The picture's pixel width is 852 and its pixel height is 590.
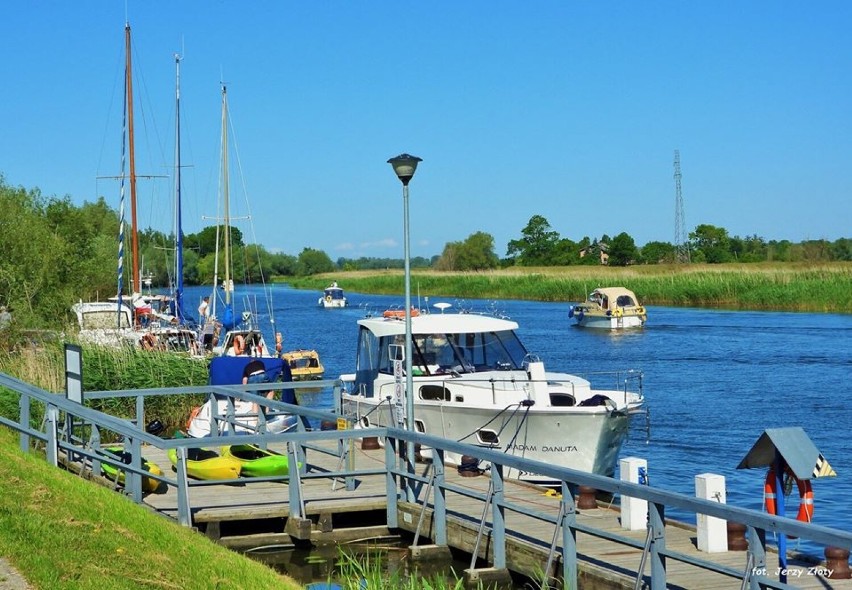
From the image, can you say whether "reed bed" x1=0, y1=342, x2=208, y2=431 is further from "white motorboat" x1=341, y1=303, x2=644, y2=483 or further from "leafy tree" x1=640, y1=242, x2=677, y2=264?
"leafy tree" x1=640, y1=242, x2=677, y2=264

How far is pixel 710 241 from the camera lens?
162 m

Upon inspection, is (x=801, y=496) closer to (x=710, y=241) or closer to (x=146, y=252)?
(x=146, y=252)

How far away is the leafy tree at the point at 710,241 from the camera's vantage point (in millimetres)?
158750

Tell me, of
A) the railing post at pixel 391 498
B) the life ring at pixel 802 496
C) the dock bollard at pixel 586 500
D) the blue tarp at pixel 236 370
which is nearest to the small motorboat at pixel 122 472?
the railing post at pixel 391 498

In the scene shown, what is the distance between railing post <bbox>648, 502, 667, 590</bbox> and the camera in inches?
385

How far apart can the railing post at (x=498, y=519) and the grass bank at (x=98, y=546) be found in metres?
2.55

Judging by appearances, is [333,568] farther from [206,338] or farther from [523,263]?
[523,263]

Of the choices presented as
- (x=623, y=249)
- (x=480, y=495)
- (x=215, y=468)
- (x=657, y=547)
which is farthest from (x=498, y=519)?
(x=623, y=249)

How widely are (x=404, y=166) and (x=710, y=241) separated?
150335 mm

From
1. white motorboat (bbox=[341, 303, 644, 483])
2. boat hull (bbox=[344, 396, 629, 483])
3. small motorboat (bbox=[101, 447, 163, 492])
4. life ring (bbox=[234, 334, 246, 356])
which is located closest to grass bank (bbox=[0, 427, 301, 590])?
small motorboat (bbox=[101, 447, 163, 492])

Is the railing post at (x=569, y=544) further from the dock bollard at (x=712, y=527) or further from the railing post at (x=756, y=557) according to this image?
the railing post at (x=756, y=557)

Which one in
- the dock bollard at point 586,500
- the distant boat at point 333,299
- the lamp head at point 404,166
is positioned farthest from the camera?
the distant boat at point 333,299

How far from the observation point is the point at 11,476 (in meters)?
12.0

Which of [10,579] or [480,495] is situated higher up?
[10,579]
